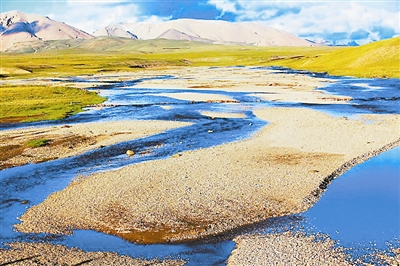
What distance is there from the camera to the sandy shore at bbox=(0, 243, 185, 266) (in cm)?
1714

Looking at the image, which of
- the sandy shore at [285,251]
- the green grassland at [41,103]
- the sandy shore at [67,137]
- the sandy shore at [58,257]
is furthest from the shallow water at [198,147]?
the green grassland at [41,103]

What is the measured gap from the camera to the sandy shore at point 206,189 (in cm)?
2091

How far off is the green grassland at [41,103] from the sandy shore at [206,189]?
94.7 feet

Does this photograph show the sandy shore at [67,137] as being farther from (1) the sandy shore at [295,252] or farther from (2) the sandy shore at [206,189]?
(1) the sandy shore at [295,252]

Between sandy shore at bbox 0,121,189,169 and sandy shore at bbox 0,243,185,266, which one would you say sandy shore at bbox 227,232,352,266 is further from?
sandy shore at bbox 0,121,189,169

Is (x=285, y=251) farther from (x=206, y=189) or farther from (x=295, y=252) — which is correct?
(x=206, y=189)

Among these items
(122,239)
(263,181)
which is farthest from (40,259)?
(263,181)

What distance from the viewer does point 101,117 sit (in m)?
53.9

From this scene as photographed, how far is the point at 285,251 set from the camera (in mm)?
17781

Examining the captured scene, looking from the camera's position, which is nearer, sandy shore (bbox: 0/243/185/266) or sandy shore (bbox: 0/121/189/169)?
sandy shore (bbox: 0/243/185/266)

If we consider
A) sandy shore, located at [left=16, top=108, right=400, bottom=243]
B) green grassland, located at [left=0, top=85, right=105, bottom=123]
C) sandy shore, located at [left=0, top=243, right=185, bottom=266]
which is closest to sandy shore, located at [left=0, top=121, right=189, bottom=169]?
sandy shore, located at [left=16, top=108, right=400, bottom=243]

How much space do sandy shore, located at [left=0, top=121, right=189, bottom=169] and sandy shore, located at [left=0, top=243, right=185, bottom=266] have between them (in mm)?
15568

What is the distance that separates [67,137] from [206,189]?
21.0 meters

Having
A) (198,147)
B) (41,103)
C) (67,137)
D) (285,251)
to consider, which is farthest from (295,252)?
(41,103)
